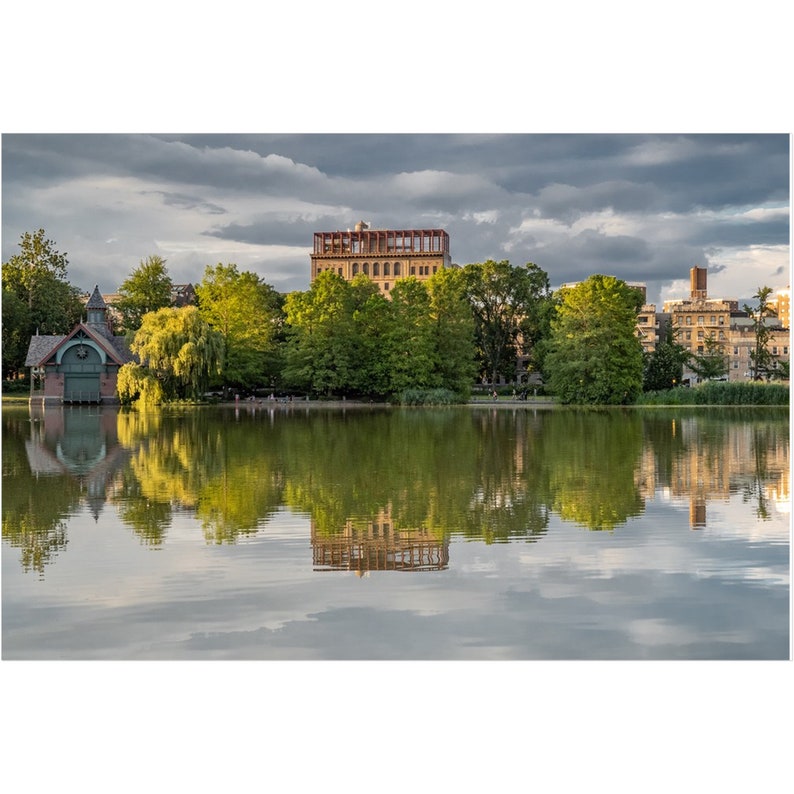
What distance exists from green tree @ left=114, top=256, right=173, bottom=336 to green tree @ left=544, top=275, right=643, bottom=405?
2441 centimetres

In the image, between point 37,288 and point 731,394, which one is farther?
point 37,288

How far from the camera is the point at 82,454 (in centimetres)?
1773

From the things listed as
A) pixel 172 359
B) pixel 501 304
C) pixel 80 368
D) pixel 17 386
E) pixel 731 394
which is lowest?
pixel 731 394

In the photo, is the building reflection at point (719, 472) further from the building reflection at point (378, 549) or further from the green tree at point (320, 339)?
the green tree at point (320, 339)

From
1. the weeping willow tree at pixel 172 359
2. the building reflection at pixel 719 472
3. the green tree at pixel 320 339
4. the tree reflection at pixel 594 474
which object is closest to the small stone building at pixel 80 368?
the weeping willow tree at pixel 172 359

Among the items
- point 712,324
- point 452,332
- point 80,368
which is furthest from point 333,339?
point 712,324

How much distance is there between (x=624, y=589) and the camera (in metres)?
7.09

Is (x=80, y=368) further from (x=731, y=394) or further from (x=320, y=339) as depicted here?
(x=731, y=394)

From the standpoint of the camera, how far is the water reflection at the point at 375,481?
9.29m

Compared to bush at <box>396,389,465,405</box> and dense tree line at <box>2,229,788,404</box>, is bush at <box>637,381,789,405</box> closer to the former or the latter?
dense tree line at <box>2,229,788,404</box>

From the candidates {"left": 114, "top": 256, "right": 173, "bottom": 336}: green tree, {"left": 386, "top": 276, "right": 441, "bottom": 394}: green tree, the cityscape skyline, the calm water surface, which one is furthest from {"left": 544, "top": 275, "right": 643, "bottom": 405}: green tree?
the calm water surface

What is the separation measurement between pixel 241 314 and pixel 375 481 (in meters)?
36.9

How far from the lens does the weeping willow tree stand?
40188 mm
